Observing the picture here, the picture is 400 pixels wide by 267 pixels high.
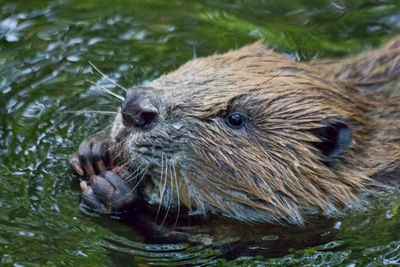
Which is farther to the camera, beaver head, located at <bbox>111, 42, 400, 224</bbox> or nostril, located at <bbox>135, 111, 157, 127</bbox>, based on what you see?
beaver head, located at <bbox>111, 42, 400, 224</bbox>

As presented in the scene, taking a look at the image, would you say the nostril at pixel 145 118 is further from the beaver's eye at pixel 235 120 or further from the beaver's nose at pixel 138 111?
the beaver's eye at pixel 235 120

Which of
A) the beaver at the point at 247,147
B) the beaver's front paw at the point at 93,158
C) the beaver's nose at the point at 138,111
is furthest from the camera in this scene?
the beaver's front paw at the point at 93,158

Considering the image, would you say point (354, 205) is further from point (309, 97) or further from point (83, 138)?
point (83, 138)

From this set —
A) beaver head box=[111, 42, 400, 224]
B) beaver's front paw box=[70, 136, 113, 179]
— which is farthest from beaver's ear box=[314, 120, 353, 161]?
beaver's front paw box=[70, 136, 113, 179]

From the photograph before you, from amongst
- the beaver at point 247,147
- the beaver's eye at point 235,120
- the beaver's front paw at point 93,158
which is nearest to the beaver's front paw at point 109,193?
the beaver at point 247,147


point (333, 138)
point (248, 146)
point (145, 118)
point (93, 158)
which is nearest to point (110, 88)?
point (93, 158)

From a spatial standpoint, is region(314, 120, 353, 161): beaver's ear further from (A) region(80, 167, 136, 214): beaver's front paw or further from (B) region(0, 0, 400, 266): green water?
(A) region(80, 167, 136, 214): beaver's front paw
